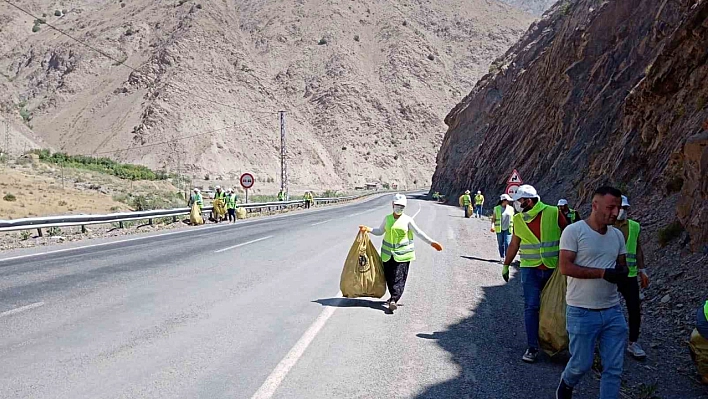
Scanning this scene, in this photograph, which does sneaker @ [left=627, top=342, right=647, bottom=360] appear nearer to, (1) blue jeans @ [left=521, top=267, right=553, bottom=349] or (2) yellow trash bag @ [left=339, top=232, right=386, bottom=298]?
(1) blue jeans @ [left=521, top=267, right=553, bottom=349]

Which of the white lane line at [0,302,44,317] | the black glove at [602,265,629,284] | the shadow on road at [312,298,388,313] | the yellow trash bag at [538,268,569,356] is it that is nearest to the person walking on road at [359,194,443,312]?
the shadow on road at [312,298,388,313]

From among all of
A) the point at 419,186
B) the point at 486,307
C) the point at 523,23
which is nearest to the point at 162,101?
the point at 419,186

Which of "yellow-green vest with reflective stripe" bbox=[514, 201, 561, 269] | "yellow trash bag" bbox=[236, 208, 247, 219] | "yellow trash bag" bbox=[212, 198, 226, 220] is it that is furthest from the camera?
"yellow trash bag" bbox=[236, 208, 247, 219]

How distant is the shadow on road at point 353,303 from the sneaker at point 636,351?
3134 millimetres

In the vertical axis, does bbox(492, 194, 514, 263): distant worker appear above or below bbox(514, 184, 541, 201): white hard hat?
below

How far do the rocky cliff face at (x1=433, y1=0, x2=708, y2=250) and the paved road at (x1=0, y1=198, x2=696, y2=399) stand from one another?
186 inches

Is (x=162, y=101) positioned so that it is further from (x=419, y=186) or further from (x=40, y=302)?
(x=40, y=302)

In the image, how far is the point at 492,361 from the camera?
604 centimetres

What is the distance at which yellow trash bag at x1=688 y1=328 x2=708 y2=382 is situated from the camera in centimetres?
552

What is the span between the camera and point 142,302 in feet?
27.7

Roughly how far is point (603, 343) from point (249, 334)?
12.7 feet

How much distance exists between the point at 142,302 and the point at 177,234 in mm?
12386

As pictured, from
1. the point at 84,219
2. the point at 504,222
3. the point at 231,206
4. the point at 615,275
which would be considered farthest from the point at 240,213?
A: the point at 615,275

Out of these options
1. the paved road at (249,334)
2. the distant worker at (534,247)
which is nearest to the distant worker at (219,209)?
the paved road at (249,334)
